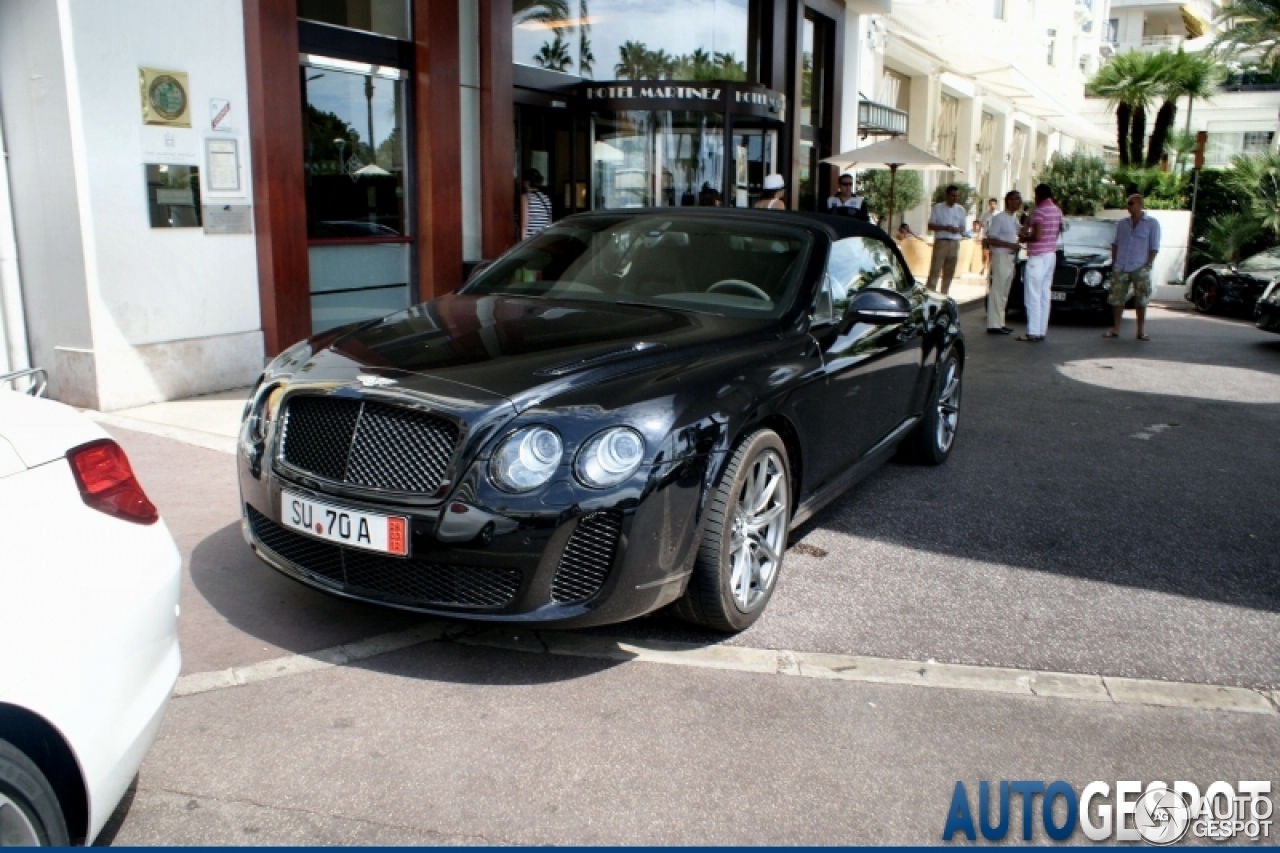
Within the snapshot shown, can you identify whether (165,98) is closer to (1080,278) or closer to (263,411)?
(263,411)

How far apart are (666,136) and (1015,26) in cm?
2328

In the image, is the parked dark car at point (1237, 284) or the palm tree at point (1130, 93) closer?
the parked dark car at point (1237, 284)

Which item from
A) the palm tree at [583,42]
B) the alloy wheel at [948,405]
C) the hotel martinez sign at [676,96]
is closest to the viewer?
the alloy wheel at [948,405]

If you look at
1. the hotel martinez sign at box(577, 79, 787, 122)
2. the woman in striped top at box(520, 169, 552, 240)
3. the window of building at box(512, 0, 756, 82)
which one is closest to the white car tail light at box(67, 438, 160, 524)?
the woman in striped top at box(520, 169, 552, 240)

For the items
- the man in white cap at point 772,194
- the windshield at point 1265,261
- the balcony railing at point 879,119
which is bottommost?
the windshield at point 1265,261

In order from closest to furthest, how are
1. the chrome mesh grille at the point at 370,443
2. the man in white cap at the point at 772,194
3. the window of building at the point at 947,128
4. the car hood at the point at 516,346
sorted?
the chrome mesh grille at the point at 370,443
the car hood at the point at 516,346
the man in white cap at the point at 772,194
the window of building at the point at 947,128

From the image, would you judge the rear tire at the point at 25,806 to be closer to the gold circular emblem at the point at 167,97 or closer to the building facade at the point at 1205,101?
the gold circular emblem at the point at 167,97

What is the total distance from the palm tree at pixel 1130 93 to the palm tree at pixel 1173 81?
282mm

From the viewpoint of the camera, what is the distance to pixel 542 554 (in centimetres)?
338

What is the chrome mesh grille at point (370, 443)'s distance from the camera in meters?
3.48

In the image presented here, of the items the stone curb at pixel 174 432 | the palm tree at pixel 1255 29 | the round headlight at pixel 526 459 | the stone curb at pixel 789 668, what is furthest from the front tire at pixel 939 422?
the palm tree at pixel 1255 29

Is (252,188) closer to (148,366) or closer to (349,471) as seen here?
(148,366)

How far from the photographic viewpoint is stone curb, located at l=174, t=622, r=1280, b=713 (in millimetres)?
3678

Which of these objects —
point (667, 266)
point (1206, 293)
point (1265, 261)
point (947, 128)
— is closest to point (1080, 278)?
point (1206, 293)
